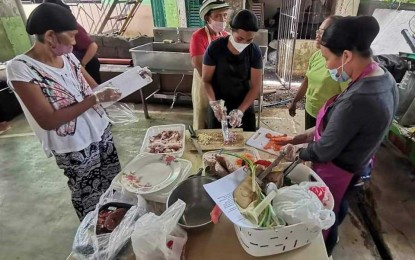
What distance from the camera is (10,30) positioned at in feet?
14.4

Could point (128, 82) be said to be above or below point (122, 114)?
above

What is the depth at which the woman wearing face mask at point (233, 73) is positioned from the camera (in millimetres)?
1815

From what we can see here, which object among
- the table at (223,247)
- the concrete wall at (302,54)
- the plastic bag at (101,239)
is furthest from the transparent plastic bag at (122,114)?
the concrete wall at (302,54)

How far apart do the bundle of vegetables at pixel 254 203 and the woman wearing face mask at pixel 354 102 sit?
0.44 metres

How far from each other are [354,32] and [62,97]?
147 centimetres

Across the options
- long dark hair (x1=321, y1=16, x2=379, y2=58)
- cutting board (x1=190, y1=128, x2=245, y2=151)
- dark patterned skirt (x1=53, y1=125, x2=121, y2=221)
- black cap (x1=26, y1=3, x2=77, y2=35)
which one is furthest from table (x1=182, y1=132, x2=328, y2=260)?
black cap (x1=26, y1=3, x2=77, y2=35)

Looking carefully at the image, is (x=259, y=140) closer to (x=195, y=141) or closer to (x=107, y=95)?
(x=195, y=141)

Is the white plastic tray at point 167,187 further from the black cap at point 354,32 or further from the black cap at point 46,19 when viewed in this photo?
the black cap at point 354,32

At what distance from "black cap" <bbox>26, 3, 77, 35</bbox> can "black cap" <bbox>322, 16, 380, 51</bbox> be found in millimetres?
1284

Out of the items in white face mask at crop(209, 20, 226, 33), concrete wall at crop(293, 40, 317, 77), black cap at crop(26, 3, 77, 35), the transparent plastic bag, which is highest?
black cap at crop(26, 3, 77, 35)

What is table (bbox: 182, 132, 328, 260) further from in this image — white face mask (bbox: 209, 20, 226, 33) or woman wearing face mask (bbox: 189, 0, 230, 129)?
white face mask (bbox: 209, 20, 226, 33)

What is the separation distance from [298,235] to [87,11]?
7352 mm

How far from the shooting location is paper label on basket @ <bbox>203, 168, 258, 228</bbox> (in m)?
0.81

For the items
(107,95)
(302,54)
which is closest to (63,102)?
(107,95)
